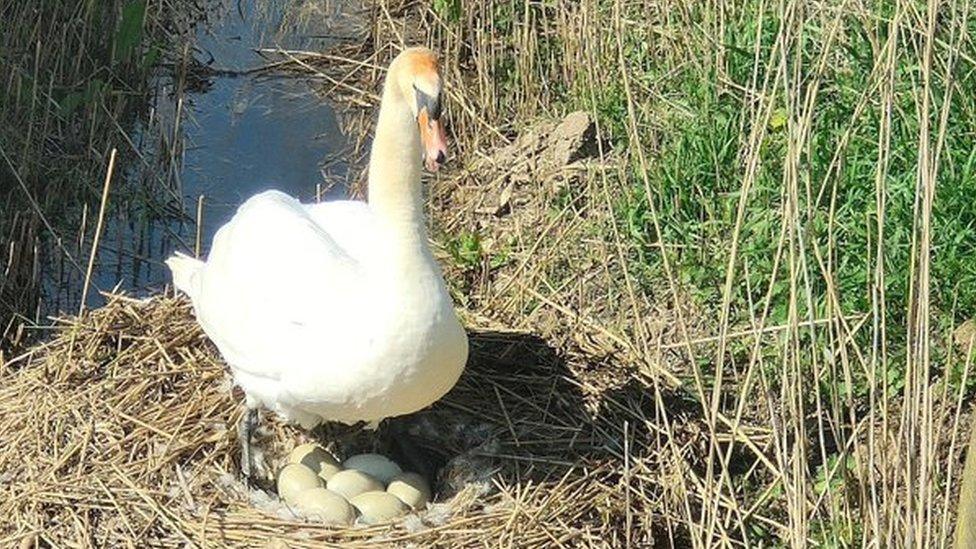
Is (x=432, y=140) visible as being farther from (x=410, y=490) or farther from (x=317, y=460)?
(x=317, y=460)

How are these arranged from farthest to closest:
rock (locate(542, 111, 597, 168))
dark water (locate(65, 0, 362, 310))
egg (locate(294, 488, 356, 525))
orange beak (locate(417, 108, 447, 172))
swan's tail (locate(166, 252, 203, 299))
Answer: dark water (locate(65, 0, 362, 310)) → rock (locate(542, 111, 597, 168)) → swan's tail (locate(166, 252, 203, 299)) → egg (locate(294, 488, 356, 525)) → orange beak (locate(417, 108, 447, 172))

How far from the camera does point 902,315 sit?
5461 millimetres

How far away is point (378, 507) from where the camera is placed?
186 inches

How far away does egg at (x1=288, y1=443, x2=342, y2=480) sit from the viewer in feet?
16.3

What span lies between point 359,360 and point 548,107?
3172 mm

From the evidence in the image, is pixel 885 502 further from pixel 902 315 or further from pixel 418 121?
pixel 902 315

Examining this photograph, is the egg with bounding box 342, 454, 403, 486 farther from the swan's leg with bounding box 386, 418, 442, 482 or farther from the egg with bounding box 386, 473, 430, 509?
the swan's leg with bounding box 386, 418, 442, 482

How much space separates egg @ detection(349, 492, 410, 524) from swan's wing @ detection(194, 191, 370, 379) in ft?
1.51

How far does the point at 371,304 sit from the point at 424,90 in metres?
0.58

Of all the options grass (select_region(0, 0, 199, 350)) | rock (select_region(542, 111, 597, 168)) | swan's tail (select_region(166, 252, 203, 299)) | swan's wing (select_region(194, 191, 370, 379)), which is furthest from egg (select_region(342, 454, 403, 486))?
rock (select_region(542, 111, 597, 168))

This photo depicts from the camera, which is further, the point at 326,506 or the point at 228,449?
the point at 228,449

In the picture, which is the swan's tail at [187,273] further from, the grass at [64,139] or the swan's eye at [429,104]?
the swan's eye at [429,104]

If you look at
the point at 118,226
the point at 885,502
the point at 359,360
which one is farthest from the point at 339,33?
the point at 885,502

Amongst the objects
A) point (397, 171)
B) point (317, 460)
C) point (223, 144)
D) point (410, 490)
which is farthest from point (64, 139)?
point (397, 171)
